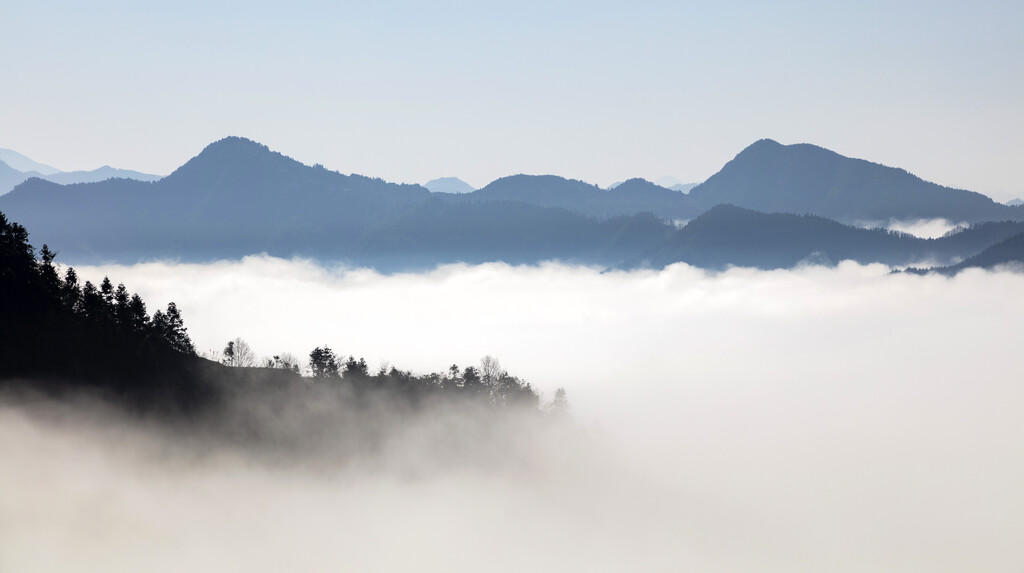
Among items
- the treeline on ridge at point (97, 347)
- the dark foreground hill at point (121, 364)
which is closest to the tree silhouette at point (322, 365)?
the dark foreground hill at point (121, 364)

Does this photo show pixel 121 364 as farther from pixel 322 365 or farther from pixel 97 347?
pixel 322 365

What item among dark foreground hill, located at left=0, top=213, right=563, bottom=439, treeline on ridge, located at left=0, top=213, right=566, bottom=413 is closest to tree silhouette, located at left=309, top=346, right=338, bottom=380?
dark foreground hill, located at left=0, top=213, right=563, bottom=439

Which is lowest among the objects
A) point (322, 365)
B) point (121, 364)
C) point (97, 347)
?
point (322, 365)

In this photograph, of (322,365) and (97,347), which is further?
(322,365)

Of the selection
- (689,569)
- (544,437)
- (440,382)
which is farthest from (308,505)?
(689,569)

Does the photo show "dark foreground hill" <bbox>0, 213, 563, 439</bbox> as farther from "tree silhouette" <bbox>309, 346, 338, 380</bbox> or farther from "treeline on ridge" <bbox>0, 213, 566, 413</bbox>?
"tree silhouette" <bbox>309, 346, 338, 380</bbox>

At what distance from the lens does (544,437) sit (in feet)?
543

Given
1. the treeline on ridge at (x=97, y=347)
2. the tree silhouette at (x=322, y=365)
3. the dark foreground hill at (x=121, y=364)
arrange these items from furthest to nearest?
the tree silhouette at (x=322, y=365)
the dark foreground hill at (x=121, y=364)
the treeline on ridge at (x=97, y=347)

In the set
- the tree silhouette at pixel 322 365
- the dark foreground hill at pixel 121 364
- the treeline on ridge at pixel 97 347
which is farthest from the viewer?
the tree silhouette at pixel 322 365

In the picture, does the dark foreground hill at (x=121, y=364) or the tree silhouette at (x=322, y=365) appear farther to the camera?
the tree silhouette at (x=322, y=365)

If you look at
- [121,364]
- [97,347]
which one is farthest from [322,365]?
[97,347]

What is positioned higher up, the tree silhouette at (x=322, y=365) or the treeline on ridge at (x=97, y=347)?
the treeline on ridge at (x=97, y=347)

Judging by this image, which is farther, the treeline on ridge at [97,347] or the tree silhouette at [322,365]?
the tree silhouette at [322,365]

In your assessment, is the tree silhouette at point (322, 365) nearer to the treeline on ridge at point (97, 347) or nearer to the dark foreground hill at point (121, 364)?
the dark foreground hill at point (121, 364)
